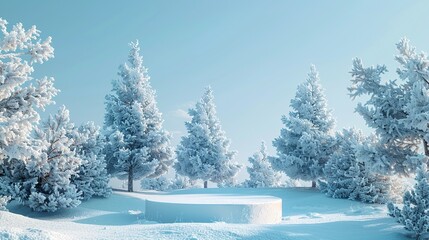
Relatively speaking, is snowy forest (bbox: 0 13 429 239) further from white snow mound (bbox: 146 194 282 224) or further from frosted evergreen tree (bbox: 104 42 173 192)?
white snow mound (bbox: 146 194 282 224)

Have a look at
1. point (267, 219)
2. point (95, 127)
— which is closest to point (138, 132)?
point (95, 127)

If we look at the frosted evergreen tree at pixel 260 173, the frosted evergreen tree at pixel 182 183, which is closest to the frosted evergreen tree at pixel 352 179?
the frosted evergreen tree at pixel 260 173

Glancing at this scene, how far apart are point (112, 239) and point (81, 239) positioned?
752 millimetres

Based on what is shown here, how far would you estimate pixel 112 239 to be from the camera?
364 inches

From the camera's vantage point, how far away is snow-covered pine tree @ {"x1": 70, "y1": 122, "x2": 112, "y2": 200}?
1934 centimetres

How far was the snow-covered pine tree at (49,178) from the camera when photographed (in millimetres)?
16516

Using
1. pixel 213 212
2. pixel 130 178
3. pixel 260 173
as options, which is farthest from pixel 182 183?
pixel 213 212

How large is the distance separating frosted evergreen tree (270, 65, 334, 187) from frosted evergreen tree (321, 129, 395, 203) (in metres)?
2.36

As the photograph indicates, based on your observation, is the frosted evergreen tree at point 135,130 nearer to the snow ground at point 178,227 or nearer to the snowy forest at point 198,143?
the snowy forest at point 198,143

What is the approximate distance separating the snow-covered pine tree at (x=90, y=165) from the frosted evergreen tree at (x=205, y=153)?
11.0 meters

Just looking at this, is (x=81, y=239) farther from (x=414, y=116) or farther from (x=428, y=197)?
(x=414, y=116)

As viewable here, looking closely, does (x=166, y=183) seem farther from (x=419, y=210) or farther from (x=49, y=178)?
(x=419, y=210)

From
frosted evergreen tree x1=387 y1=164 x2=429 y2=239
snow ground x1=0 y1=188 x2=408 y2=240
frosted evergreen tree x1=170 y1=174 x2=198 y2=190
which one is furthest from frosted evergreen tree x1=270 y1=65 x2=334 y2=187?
frosted evergreen tree x1=170 y1=174 x2=198 y2=190

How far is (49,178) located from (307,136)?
1554 centimetres
